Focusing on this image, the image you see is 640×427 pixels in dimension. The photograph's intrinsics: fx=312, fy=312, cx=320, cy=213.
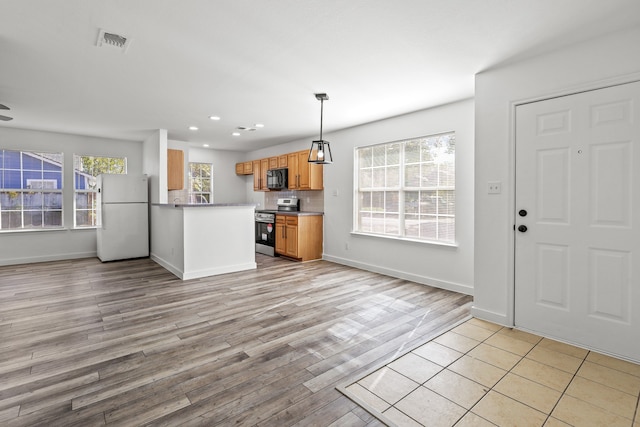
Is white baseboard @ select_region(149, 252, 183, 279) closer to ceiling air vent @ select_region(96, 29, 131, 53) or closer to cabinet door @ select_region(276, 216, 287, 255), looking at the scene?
cabinet door @ select_region(276, 216, 287, 255)

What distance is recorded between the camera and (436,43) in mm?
2643

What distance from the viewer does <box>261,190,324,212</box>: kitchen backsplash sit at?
6.52 meters

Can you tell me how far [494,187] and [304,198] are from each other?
437 cm

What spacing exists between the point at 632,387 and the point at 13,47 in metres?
5.40

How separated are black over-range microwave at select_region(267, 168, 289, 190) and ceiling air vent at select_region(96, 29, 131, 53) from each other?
4201 mm

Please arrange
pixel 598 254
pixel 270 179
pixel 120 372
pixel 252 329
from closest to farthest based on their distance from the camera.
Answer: pixel 120 372, pixel 598 254, pixel 252 329, pixel 270 179

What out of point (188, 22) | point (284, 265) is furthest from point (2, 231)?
point (188, 22)

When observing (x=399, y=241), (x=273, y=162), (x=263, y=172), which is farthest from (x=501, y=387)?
(x=263, y=172)

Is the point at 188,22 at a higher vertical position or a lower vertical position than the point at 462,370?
higher

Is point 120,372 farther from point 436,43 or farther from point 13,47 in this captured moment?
point 436,43

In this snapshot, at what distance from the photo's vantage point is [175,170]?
22.3 ft

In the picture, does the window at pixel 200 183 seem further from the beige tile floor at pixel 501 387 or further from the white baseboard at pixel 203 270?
the beige tile floor at pixel 501 387

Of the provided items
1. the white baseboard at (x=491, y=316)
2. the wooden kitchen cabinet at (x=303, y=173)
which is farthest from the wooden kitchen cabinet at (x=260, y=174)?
the white baseboard at (x=491, y=316)

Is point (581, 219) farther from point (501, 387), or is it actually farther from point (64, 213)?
point (64, 213)
